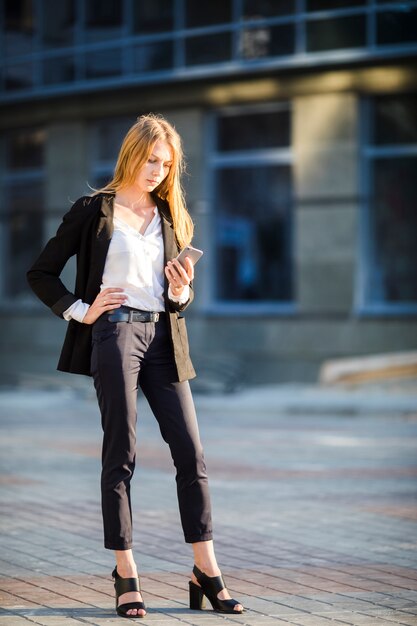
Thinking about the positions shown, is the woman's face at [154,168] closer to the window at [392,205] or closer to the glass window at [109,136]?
the window at [392,205]

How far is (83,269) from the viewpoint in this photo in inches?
211

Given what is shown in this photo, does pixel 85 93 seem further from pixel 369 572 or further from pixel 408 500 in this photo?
pixel 369 572

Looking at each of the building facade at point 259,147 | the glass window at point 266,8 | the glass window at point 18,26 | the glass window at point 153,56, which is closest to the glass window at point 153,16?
the building facade at point 259,147

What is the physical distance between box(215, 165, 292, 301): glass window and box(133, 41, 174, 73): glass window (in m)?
2.22

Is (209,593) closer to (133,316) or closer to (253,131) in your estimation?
(133,316)

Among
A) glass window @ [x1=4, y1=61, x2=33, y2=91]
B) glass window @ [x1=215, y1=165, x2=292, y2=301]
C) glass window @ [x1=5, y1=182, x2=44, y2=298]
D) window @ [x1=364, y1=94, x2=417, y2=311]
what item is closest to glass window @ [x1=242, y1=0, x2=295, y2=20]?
window @ [x1=364, y1=94, x2=417, y2=311]

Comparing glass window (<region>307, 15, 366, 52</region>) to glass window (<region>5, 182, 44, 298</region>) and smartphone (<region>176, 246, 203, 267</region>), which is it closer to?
glass window (<region>5, 182, 44, 298</region>)

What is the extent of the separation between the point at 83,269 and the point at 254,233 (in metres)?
17.5

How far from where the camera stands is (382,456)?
1198cm

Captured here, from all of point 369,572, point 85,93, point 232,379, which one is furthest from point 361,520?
point 85,93

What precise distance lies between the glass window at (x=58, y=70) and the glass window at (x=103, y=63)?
1.29 ft

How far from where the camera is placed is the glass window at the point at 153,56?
76.1 ft

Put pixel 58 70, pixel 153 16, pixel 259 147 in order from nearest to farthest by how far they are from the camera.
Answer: pixel 259 147 → pixel 153 16 → pixel 58 70

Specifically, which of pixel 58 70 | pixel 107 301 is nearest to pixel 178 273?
pixel 107 301
